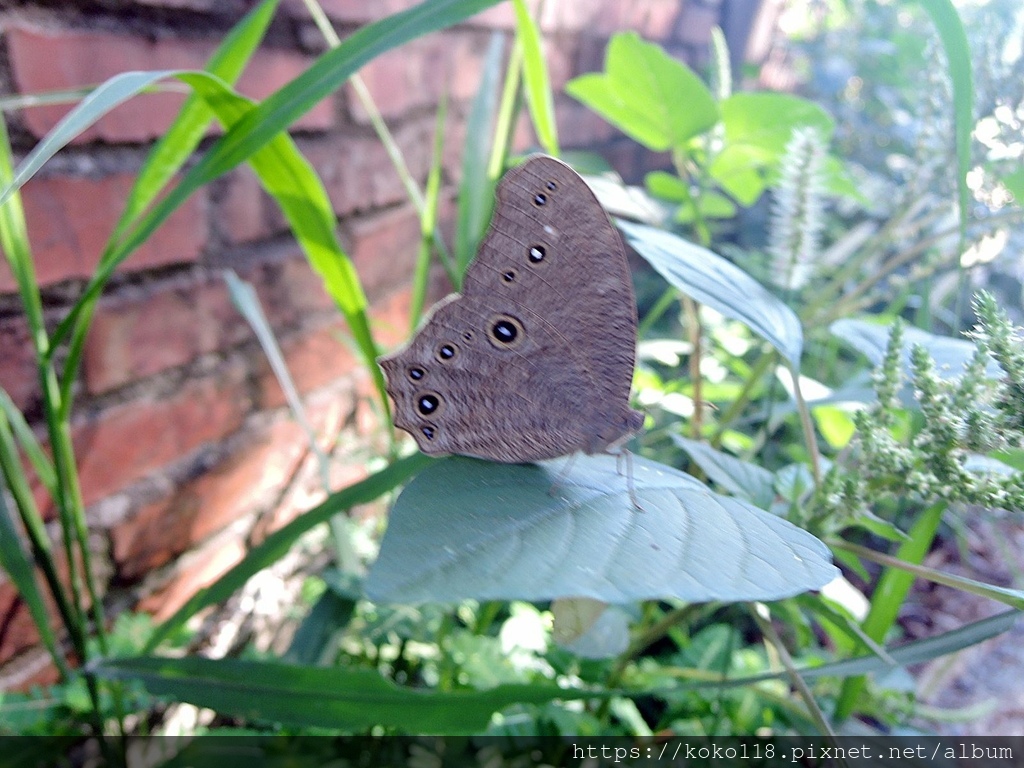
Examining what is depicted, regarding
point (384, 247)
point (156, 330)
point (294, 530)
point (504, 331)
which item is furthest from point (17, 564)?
point (384, 247)

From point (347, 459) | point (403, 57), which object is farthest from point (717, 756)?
point (403, 57)

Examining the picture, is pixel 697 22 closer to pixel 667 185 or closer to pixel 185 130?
pixel 667 185

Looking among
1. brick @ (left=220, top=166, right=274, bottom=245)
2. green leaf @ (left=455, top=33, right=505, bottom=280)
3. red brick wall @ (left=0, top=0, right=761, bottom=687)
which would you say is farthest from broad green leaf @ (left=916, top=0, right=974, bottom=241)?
brick @ (left=220, top=166, right=274, bottom=245)

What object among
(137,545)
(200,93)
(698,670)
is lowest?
(698,670)

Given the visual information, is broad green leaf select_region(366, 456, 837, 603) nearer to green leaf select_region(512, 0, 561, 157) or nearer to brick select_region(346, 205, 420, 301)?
green leaf select_region(512, 0, 561, 157)

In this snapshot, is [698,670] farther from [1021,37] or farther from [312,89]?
[1021,37]

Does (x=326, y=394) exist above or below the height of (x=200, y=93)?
below

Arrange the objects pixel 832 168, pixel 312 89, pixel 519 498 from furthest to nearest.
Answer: pixel 832 168 → pixel 312 89 → pixel 519 498
